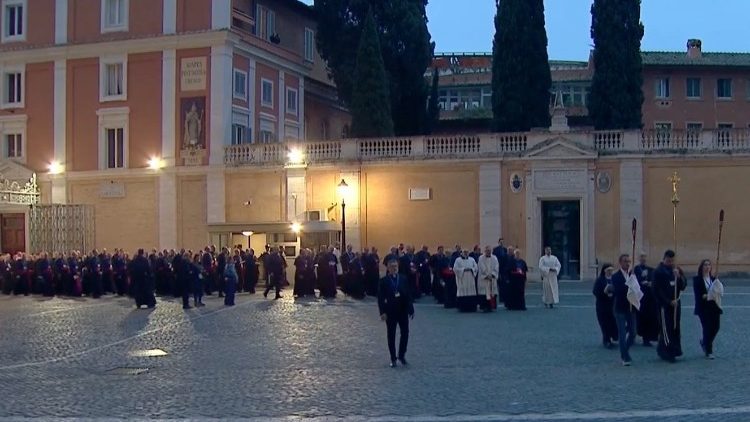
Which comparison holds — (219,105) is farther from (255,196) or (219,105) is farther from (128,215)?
(128,215)

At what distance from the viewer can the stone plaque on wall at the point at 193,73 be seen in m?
41.0

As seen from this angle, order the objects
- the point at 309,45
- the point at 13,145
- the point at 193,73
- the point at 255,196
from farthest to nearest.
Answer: the point at 309,45 → the point at 13,145 → the point at 193,73 → the point at 255,196

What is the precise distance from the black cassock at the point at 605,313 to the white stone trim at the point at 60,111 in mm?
30944

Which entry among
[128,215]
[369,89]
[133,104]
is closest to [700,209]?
[369,89]

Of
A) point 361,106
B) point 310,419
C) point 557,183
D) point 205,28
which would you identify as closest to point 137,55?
point 205,28

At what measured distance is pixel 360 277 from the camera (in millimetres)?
31422

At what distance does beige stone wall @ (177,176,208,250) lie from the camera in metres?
40.8

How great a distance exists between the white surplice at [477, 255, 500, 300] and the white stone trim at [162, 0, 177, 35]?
70.7 ft

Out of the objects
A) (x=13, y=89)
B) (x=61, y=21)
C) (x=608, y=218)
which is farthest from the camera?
(x=13, y=89)

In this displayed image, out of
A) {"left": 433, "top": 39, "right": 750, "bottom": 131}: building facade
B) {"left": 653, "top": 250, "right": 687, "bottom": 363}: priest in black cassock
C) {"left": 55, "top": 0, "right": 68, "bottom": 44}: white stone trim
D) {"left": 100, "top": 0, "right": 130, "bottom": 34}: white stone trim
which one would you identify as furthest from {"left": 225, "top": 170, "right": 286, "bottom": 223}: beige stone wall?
{"left": 653, "top": 250, "right": 687, "bottom": 363}: priest in black cassock

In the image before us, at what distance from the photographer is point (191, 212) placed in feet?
135

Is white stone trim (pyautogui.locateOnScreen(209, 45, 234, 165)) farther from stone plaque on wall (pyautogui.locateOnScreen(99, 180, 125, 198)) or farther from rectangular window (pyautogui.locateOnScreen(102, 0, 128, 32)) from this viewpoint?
rectangular window (pyautogui.locateOnScreen(102, 0, 128, 32))

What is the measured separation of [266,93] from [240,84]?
8.19 ft

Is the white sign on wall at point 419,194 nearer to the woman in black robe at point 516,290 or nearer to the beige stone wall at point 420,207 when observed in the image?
the beige stone wall at point 420,207
